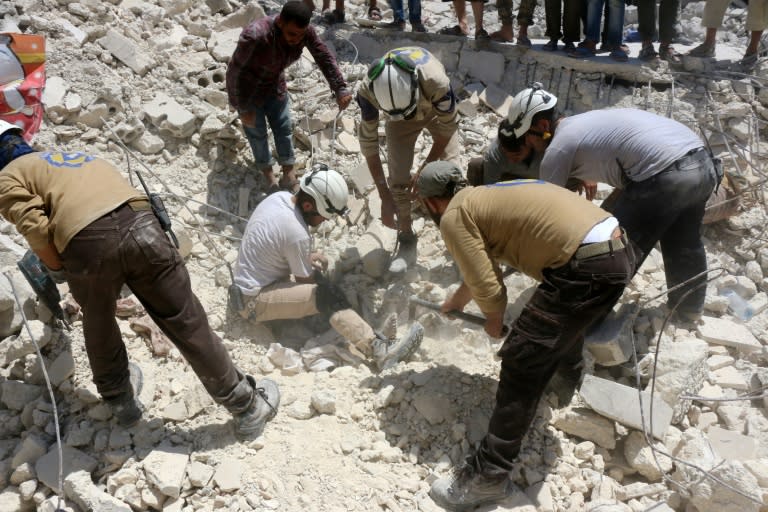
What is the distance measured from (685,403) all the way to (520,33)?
14.6ft

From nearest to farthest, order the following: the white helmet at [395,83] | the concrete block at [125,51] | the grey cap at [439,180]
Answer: the grey cap at [439,180], the white helmet at [395,83], the concrete block at [125,51]

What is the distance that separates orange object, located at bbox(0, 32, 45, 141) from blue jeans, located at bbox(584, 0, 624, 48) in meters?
5.15

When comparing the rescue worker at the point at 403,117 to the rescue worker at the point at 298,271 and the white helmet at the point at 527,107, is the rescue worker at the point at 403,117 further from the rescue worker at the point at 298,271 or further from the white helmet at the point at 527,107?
the white helmet at the point at 527,107

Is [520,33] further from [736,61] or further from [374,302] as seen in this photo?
[374,302]

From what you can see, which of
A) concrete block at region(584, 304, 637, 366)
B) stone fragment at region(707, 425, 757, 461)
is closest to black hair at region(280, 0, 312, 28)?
concrete block at region(584, 304, 637, 366)

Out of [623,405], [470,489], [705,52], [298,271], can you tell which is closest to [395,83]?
[298,271]

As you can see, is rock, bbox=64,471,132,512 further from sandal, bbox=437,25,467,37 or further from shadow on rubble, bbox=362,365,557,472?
sandal, bbox=437,25,467,37

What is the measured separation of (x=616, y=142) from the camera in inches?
136

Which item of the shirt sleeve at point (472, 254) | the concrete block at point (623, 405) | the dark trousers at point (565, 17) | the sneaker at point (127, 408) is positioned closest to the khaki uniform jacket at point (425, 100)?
the shirt sleeve at point (472, 254)

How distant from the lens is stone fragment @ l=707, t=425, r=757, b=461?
3371 mm

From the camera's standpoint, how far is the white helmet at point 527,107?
364 cm

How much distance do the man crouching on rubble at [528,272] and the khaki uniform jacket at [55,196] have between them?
68.5 inches

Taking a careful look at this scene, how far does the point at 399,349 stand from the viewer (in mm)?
3889

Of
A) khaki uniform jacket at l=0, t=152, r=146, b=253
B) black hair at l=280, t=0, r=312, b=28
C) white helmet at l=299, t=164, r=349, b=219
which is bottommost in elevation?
white helmet at l=299, t=164, r=349, b=219
